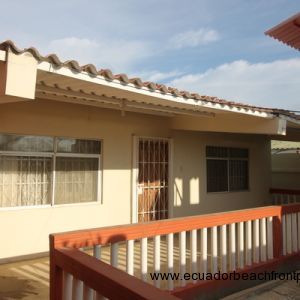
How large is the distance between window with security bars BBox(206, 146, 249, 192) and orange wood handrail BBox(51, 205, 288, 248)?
4.34m

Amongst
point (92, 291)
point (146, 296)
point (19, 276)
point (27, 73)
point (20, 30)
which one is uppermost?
point (20, 30)

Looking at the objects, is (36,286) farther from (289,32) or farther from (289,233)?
(289,32)

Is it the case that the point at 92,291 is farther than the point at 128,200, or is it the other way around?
the point at 128,200

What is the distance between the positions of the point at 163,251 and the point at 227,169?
4262 millimetres

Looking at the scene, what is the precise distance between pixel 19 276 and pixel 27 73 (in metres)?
3.34

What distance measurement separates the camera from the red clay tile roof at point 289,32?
5.06m

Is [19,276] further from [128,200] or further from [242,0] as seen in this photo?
[242,0]

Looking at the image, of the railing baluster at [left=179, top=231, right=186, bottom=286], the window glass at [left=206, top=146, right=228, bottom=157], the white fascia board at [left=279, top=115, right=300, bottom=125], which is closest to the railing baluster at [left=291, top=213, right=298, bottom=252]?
the white fascia board at [left=279, top=115, right=300, bottom=125]

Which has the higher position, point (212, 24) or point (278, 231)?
point (212, 24)

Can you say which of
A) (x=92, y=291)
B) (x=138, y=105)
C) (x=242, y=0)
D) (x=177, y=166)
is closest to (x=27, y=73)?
(x=92, y=291)

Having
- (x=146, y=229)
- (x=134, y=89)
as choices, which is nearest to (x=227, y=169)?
(x=134, y=89)

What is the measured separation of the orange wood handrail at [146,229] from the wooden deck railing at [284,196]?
19.2ft

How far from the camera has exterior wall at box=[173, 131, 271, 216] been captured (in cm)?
894

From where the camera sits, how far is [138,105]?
652cm
